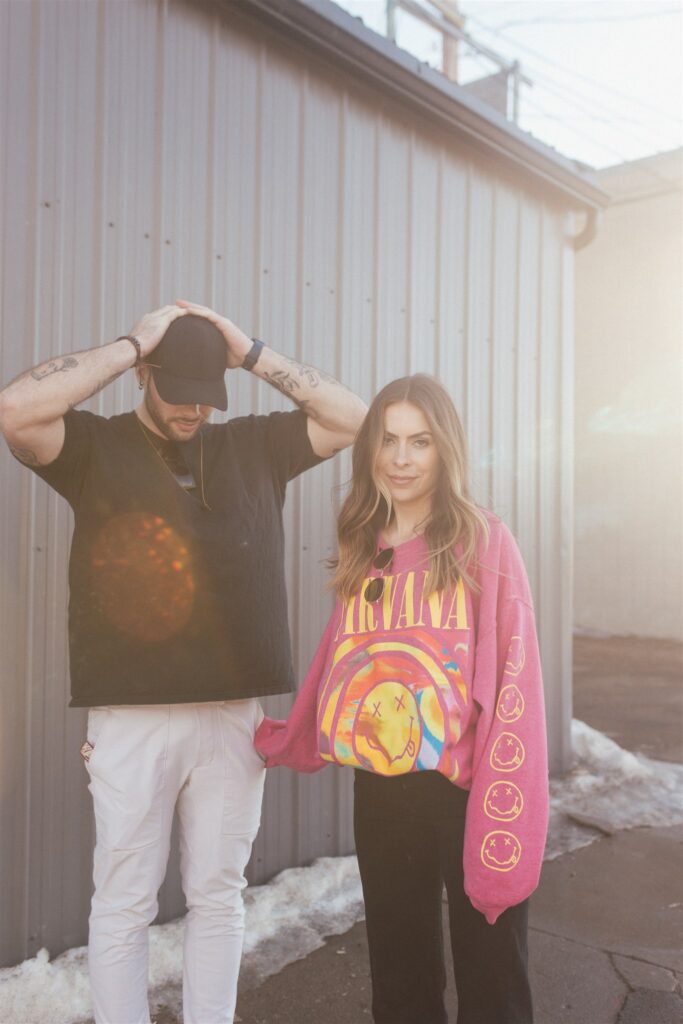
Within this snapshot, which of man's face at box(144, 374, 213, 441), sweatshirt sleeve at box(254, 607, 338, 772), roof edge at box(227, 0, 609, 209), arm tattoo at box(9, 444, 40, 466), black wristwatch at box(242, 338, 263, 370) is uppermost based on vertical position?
roof edge at box(227, 0, 609, 209)

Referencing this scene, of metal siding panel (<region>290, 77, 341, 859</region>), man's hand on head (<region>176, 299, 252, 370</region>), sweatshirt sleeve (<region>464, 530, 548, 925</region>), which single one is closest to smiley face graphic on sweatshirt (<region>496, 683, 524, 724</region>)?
sweatshirt sleeve (<region>464, 530, 548, 925</region>)

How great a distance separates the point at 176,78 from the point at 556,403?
10.8 ft

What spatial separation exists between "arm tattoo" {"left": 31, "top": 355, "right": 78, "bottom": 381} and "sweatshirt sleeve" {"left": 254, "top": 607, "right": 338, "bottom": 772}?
0.92m

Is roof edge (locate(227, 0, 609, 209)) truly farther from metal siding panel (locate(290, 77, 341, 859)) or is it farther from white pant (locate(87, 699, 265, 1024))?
white pant (locate(87, 699, 265, 1024))

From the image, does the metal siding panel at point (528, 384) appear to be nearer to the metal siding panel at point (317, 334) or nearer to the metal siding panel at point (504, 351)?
the metal siding panel at point (504, 351)

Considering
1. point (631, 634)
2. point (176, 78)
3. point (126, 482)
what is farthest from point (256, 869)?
point (631, 634)

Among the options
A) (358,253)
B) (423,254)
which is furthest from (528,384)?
(358,253)

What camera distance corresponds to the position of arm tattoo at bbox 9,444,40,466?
2.21m

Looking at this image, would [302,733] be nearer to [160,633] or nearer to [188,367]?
[160,633]

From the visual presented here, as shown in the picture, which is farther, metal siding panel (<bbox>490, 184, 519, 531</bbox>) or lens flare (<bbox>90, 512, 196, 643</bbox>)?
metal siding panel (<bbox>490, 184, 519, 531</bbox>)

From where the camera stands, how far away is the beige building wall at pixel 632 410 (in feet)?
39.4

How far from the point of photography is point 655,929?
355 cm

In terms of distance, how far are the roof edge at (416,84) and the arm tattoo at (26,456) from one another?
2440 mm

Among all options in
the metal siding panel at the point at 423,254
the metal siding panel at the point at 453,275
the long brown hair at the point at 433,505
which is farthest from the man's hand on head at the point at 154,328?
the metal siding panel at the point at 453,275
